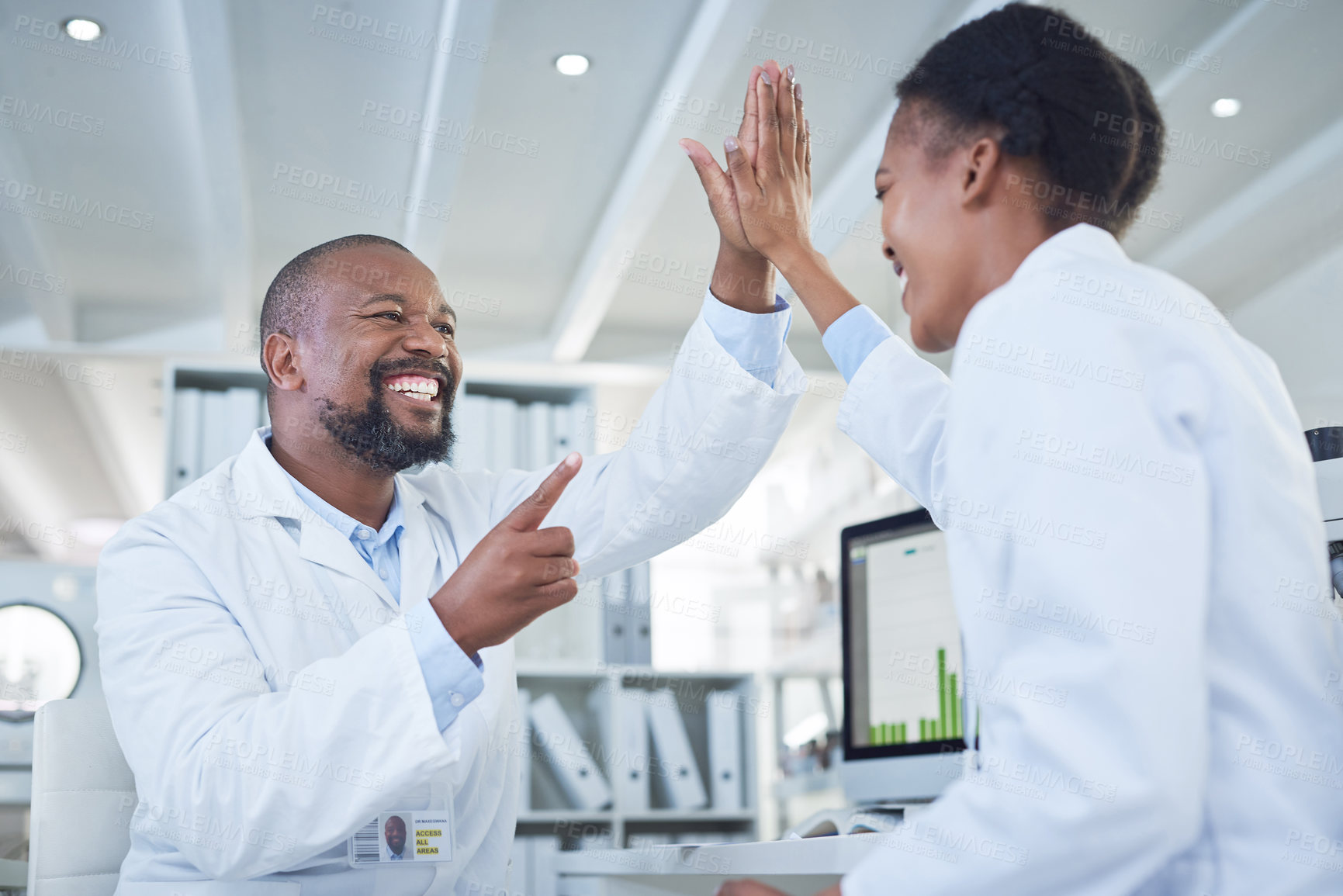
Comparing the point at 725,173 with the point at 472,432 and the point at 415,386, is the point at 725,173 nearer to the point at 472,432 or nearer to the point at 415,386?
the point at 415,386

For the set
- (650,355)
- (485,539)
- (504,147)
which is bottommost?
(485,539)

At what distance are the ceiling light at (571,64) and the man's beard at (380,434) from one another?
4.35 ft

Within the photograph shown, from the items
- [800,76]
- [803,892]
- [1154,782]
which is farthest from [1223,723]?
[800,76]

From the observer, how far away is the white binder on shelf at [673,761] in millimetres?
3145

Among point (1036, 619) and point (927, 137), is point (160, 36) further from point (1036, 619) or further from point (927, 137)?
point (1036, 619)

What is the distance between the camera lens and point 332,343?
1756 millimetres

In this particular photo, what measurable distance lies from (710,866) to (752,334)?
655 millimetres

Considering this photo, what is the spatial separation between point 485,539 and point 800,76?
6.73ft

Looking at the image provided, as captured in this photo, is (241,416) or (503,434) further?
(503,434)

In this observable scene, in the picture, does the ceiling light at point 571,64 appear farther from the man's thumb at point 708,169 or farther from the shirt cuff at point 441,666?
the shirt cuff at point 441,666

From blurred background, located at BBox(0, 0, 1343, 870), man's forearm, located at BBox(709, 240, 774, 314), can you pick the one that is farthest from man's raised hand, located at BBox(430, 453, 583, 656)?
blurred background, located at BBox(0, 0, 1343, 870)

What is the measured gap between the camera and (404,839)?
132 centimetres

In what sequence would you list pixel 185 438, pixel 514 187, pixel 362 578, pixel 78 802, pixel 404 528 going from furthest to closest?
1. pixel 514 187
2. pixel 185 438
3. pixel 404 528
4. pixel 362 578
5. pixel 78 802

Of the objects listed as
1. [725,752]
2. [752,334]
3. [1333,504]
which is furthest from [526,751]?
→ [1333,504]
